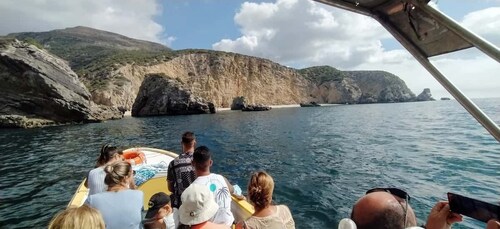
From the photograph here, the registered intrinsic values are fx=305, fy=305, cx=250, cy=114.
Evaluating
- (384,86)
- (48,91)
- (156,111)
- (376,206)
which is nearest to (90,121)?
(48,91)

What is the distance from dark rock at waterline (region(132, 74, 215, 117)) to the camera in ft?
216

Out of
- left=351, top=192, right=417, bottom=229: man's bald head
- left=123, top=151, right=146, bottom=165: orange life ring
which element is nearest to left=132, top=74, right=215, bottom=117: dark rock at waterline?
left=123, top=151, right=146, bottom=165: orange life ring

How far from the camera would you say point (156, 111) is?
65.7 metres

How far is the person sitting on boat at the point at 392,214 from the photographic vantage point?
6.87 ft

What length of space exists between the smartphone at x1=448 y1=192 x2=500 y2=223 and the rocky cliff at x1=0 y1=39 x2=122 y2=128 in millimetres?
48447

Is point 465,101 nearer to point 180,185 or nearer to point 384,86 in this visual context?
point 180,185

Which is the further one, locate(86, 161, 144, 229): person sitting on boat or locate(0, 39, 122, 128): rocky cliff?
locate(0, 39, 122, 128): rocky cliff

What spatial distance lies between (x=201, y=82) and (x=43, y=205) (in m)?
89.0

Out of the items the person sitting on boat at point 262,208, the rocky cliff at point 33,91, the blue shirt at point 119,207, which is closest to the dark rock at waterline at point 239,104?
the rocky cliff at point 33,91

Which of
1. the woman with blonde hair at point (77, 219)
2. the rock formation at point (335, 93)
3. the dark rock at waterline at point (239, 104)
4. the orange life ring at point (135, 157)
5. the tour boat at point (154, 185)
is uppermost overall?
the rock formation at point (335, 93)

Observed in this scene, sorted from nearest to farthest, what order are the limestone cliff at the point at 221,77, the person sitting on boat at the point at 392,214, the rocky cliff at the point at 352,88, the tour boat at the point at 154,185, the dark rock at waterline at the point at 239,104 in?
the person sitting on boat at the point at 392,214 < the tour boat at the point at 154,185 < the limestone cliff at the point at 221,77 < the dark rock at waterline at the point at 239,104 < the rocky cliff at the point at 352,88

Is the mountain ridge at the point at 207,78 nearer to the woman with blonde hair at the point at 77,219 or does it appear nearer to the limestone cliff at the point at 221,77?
the limestone cliff at the point at 221,77

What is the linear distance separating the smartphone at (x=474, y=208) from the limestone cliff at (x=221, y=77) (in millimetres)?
81344

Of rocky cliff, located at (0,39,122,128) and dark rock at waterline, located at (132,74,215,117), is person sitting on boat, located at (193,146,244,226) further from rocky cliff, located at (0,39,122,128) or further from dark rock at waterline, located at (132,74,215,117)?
dark rock at waterline, located at (132,74,215,117)
